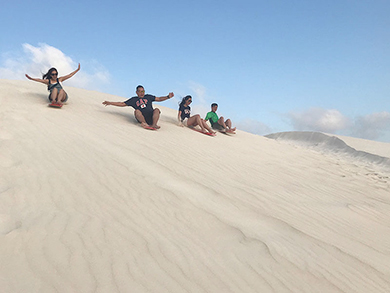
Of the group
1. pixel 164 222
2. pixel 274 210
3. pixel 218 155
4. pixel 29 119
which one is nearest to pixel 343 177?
pixel 218 155

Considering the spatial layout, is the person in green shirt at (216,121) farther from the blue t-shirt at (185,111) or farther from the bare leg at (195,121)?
the blue t-shirt at (185,111)

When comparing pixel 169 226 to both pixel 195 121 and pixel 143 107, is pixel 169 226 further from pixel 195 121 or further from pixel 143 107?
pixel 195 121

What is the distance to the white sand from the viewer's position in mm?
1691

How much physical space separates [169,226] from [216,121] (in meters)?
6.96

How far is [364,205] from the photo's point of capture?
3645 mm

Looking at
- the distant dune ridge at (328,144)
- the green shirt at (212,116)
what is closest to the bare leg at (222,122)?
the green shirt at (212,116)

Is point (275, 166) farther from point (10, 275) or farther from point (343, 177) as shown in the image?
point (10, 275)

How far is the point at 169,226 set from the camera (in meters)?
2.26

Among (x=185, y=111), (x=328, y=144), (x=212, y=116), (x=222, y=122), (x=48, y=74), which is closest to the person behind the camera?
(x=48, y=74)

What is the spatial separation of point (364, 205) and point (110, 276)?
3694 mm

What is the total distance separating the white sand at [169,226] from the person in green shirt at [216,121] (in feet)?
14.8

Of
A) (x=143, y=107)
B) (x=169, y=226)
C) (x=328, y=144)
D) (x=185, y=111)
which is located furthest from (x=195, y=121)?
(x=328, y=144)

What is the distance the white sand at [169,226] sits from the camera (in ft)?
5.55

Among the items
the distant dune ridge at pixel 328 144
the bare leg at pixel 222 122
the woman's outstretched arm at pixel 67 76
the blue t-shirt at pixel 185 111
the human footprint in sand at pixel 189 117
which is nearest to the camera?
the woman's outstretched arm at pixel 67 76
